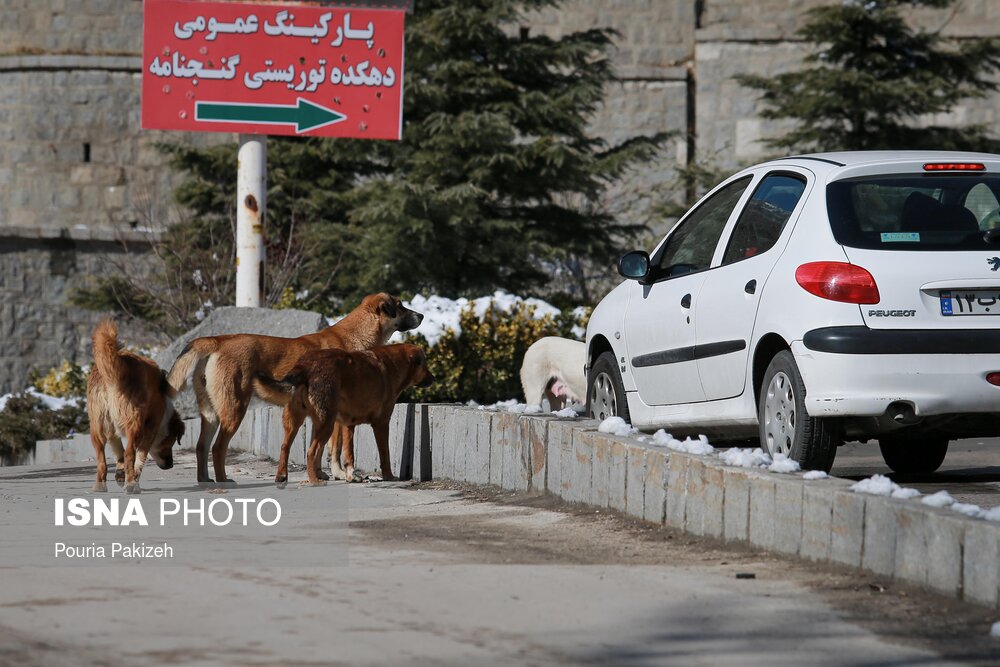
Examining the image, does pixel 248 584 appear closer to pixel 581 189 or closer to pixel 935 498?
pixel 935 498

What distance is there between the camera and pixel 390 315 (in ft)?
35.2

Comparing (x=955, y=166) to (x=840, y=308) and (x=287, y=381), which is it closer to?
(x=840, y=308)

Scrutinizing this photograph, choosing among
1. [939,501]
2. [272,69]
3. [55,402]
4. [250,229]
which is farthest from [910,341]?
[55,402]

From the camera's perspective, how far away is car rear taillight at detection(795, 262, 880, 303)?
6.67 meters

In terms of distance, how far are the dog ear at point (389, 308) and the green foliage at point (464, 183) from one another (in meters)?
7.12

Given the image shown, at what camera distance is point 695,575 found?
216 inches

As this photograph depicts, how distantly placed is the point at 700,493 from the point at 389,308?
471 centimetres

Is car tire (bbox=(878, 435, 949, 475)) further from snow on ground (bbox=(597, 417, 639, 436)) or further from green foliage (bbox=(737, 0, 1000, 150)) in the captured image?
green foliage (bbox=(737, 0, 1000, 150))

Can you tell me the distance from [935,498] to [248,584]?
97.1 inches

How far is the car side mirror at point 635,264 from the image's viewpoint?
27.8 feet

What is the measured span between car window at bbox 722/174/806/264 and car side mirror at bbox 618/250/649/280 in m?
0.75

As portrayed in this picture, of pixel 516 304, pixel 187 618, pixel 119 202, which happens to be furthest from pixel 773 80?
pixel 187 618

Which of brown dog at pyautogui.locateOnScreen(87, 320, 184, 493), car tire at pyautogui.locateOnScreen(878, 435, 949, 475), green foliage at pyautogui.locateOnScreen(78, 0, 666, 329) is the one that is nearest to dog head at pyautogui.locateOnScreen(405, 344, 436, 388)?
brown dog at pyautogui.locateOnScreen(87, 320, 184, 493)

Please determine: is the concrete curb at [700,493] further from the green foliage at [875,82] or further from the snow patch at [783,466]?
the green foliage at [875,82]
